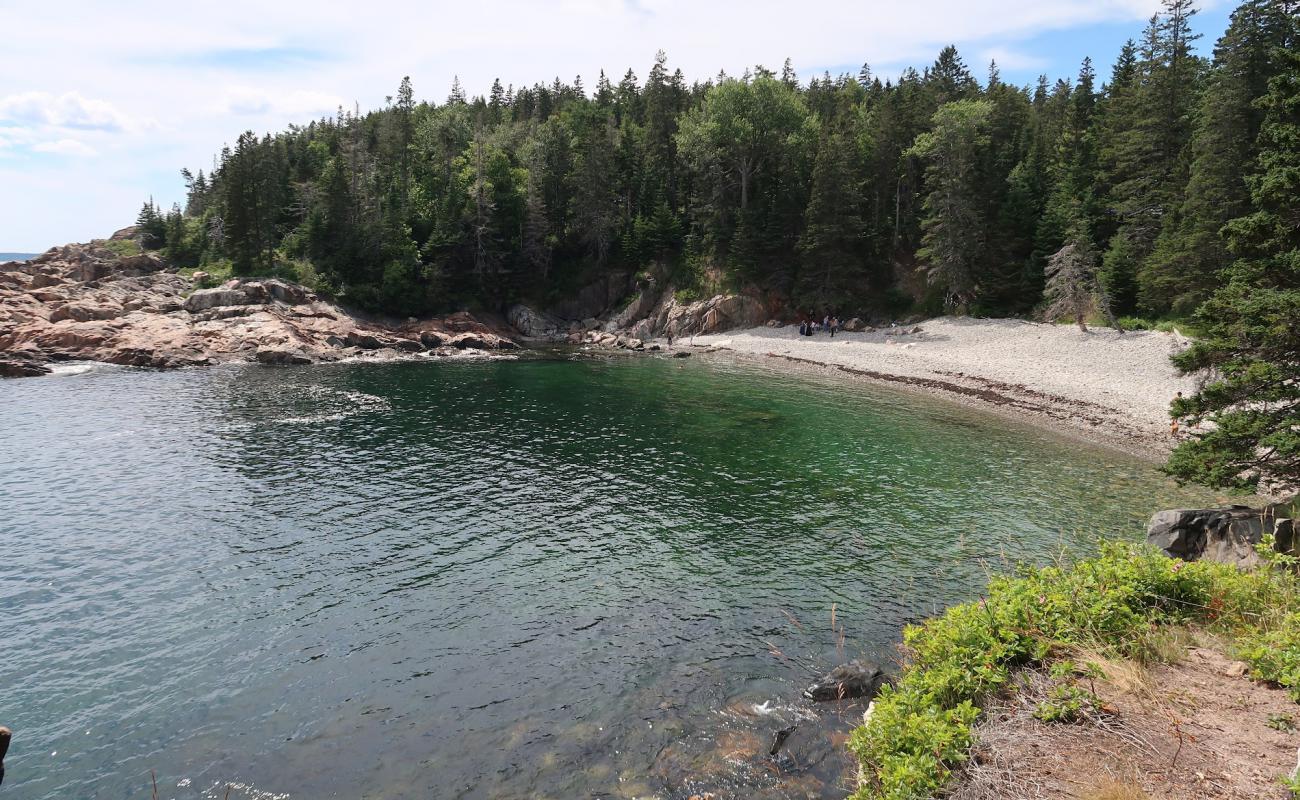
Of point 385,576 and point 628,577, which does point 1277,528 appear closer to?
point 628,577

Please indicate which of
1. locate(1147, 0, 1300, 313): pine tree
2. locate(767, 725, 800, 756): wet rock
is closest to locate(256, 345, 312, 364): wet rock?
locate(767, 725, 800, 756): wet rock

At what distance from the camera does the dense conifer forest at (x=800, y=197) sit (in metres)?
53.3

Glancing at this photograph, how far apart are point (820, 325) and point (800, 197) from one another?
16.3m

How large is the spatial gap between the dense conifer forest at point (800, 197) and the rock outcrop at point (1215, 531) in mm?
35217

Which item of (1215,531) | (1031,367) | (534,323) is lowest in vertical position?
(1215,531)

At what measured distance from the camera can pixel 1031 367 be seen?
4928 cm

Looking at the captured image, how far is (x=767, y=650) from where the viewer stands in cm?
1636

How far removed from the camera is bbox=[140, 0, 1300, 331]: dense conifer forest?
175 feet

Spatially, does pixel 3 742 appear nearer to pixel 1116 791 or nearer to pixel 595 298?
pixel 1116 791

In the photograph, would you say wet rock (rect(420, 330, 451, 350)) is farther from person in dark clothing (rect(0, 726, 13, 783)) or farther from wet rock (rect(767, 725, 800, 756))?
wet rock (rect(767, 725, 800, 756))

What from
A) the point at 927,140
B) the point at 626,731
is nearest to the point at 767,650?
the point at 626,731

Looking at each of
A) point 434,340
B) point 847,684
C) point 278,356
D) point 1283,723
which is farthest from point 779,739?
point 434,340

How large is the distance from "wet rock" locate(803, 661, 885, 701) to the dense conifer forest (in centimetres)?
4546

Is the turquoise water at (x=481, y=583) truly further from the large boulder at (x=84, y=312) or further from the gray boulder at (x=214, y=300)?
the gray boulder at (x=214, y=300)
